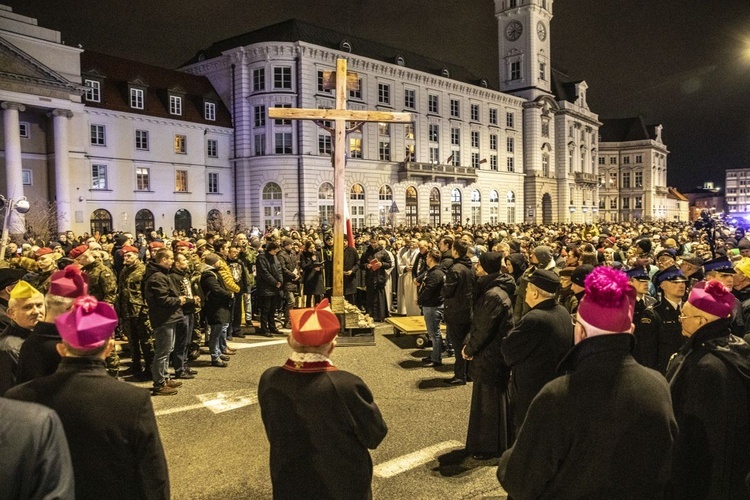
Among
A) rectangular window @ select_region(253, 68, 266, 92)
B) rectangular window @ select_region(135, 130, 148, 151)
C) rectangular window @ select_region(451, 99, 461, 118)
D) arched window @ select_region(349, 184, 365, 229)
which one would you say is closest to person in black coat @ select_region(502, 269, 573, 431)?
rectangular window @ select_region(135, 130, 148, 151)

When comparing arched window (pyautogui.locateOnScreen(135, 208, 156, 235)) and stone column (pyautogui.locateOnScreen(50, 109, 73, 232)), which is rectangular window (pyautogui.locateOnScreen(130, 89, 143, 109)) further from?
arched window (pyautogui.locateOnScreen(135, 208, 156, 235))

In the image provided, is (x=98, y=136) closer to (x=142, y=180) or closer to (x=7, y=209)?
(x=142, y=180)

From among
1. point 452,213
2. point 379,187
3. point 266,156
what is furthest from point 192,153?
point 452,213

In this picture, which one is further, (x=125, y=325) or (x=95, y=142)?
(x=95, y=142)

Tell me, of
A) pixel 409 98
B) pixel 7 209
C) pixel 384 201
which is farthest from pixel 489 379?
pixel 409 98

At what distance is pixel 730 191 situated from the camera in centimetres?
16950

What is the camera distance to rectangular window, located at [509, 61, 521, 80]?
6775 cm

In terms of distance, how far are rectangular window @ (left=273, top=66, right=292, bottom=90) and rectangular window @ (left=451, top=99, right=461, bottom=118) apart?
65.4ft

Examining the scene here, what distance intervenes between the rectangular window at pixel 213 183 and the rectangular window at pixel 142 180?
5170mm

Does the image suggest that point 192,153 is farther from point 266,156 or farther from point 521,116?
point 521,116

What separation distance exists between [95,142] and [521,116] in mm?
47642

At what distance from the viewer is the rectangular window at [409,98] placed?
5209 cm

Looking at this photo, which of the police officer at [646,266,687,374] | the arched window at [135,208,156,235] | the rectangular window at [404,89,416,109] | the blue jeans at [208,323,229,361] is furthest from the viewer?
the rectangular window at [404,89,416,109]

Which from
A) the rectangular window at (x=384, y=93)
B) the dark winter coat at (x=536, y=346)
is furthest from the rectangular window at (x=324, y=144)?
the dark winter coat at (x=536, y=346)
